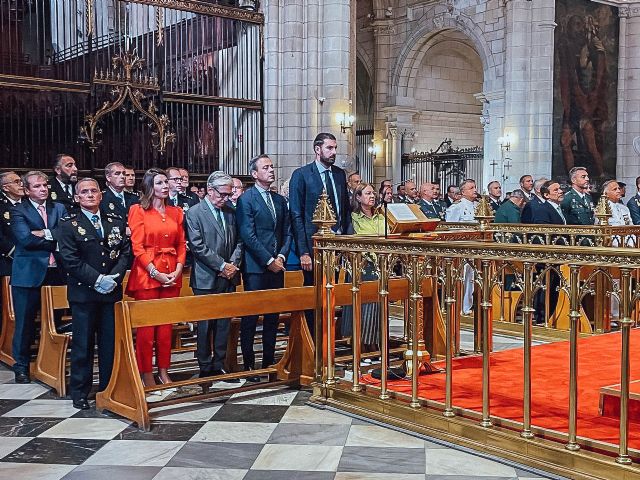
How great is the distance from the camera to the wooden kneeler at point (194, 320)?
464cm

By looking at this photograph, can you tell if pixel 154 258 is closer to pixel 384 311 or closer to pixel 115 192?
pixel 115 192

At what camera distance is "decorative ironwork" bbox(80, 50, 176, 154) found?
11.1 m

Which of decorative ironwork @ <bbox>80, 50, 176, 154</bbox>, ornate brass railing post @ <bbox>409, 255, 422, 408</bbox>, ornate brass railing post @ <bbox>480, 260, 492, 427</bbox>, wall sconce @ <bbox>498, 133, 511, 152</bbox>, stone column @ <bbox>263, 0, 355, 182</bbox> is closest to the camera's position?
ornate brass railing post @ <bbox>480, 260, 492, 427</bbox>

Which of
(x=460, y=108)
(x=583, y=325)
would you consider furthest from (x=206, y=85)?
(x=460, y=108)

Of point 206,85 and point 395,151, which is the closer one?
point 206,85

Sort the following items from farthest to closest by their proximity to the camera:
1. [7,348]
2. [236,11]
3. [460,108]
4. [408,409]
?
[460,108] < [236,11] < [7,348] < [408,409]

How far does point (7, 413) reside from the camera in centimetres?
489

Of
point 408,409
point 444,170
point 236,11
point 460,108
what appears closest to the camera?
point 408,409

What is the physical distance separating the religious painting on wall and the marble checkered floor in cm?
1448

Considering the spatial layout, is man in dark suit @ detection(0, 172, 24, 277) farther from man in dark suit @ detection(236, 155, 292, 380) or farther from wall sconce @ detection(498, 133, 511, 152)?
wall sconce @ detection(498, 133, 511, 152)

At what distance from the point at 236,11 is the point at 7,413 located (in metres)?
9.19

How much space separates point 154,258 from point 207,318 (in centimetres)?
69

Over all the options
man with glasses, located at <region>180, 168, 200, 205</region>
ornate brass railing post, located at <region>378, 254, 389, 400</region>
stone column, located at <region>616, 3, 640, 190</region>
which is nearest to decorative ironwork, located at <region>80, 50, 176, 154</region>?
man with glasses, located at <region>180, 168, 200, 205</region>

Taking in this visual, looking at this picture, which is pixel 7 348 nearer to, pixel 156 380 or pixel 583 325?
pixel 156 380
